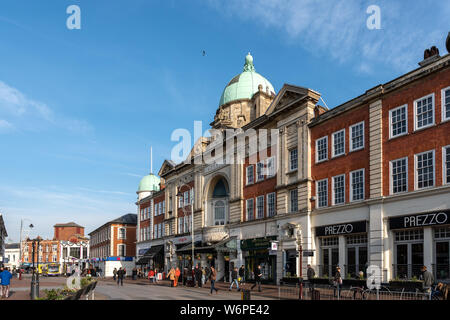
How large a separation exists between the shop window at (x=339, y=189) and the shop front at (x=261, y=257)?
21.9 ft

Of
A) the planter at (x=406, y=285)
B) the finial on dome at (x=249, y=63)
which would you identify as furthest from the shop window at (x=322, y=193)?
the finial on dome at (x=249, y=63)

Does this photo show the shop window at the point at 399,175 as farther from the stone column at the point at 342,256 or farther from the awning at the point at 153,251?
the awning at the point at 153,251

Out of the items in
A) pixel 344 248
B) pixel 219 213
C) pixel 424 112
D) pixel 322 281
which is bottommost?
pixel 322 281

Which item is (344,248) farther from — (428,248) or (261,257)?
(261,257)

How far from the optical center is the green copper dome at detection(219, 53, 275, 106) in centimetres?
5178

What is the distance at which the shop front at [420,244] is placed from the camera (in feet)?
77.3

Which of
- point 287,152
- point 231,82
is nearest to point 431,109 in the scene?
point 287,152

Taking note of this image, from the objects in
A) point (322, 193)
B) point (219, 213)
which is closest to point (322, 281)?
point (322, 193)

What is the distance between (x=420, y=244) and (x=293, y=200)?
11229 millimetres

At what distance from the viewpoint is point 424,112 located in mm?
25234

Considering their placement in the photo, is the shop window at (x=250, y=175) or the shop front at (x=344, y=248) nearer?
the shop front at (x=344, y=248)

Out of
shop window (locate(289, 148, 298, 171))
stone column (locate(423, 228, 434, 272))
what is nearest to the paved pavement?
stone column (locate(423, 228, 434, 272))

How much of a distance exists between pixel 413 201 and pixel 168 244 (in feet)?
120
